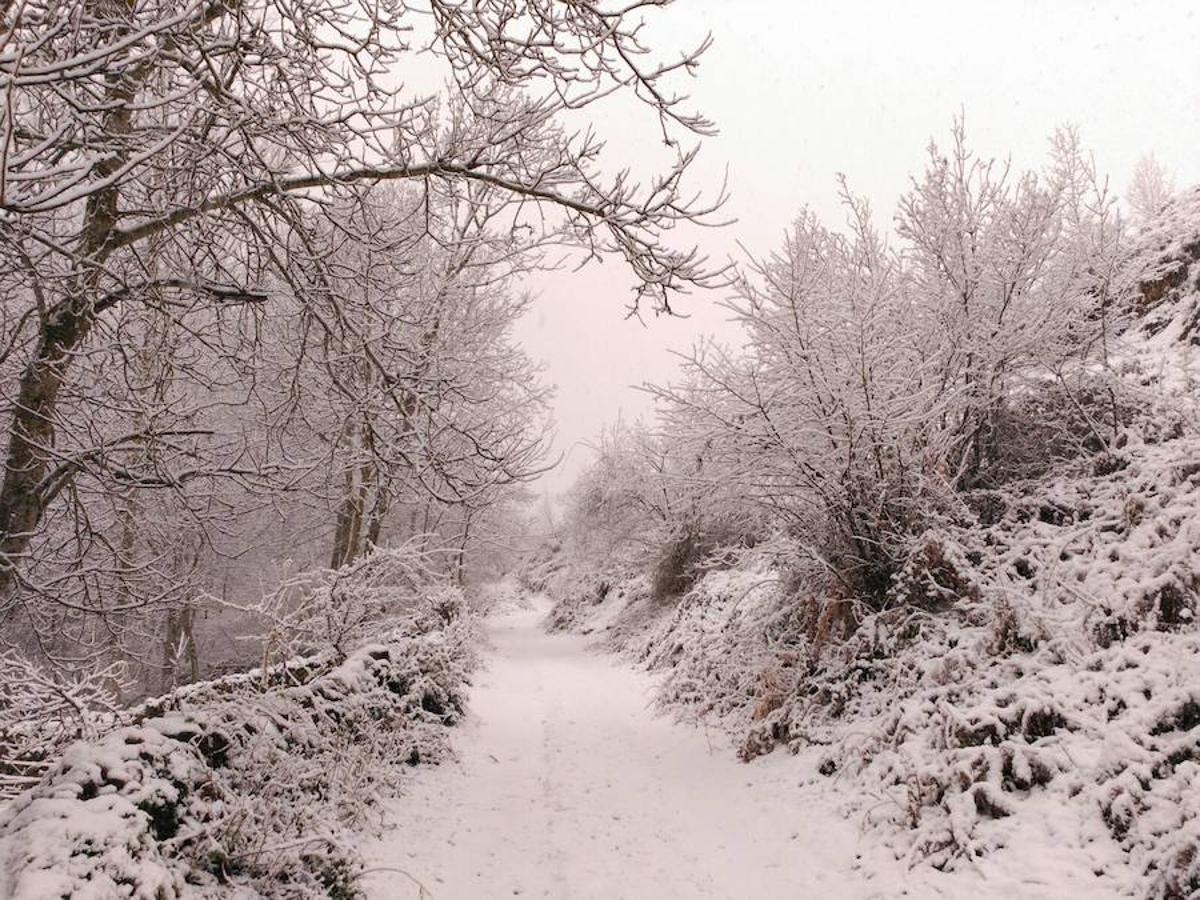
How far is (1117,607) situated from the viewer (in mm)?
5109

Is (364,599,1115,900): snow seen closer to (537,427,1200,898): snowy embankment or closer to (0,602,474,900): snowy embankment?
(537,427,1200,898): snowy embankment

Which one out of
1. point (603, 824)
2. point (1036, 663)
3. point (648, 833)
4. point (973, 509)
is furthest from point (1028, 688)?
point (603, 824)

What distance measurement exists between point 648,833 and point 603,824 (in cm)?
42

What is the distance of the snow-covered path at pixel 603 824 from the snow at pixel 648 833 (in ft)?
0.05

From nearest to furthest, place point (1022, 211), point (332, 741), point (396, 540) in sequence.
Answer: point (332, 741), point (1022, 211), point (396, 540)

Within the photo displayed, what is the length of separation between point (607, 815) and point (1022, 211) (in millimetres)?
7678

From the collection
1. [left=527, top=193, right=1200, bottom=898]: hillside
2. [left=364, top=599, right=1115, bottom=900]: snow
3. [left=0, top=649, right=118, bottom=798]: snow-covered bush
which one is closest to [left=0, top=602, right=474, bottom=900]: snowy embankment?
[left=0, top=649, right=118, bottom=798]: snow-covered bush

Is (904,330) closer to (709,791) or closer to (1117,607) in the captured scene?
(1117,607)

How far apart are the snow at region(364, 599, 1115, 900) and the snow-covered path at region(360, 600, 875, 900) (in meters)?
0.02

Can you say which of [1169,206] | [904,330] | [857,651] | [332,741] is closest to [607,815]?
[332,741]

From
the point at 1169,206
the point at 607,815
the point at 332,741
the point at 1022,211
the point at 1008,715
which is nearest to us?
the point at 1008,715

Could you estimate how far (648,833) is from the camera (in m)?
5.79

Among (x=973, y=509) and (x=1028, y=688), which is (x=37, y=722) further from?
(x=973, y=509)

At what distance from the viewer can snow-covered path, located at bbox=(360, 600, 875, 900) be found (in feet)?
15.8
